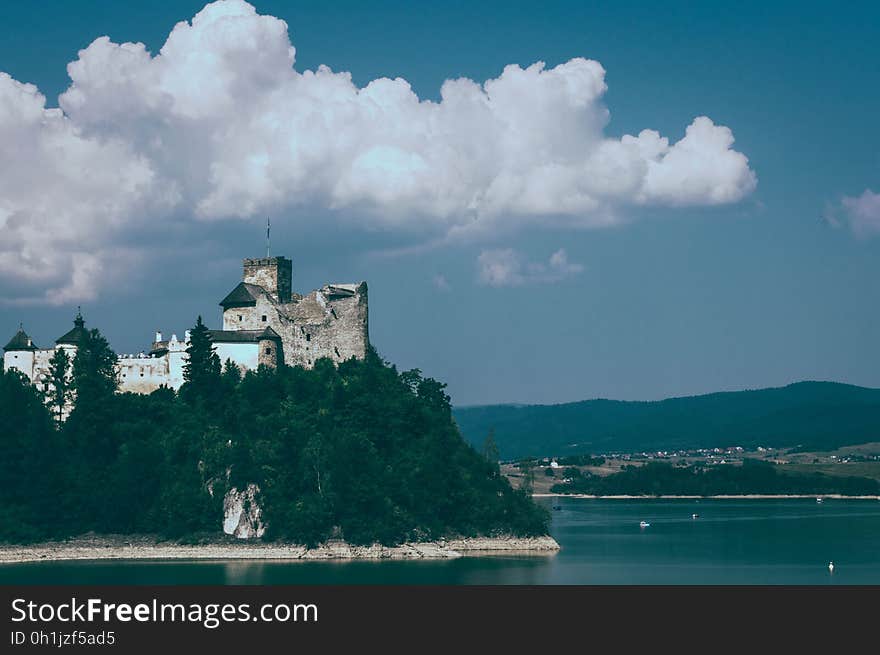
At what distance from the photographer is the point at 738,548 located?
92062mm

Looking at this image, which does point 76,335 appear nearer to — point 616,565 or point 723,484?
point 616,565

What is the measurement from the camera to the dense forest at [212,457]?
257ft

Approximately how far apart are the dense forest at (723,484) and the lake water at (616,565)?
66251 millimetres

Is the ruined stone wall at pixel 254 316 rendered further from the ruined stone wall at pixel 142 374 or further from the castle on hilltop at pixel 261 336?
the ruined stone wall at pixel 142 374

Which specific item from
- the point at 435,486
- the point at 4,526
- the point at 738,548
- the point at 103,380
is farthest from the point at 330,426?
the point at 738,548

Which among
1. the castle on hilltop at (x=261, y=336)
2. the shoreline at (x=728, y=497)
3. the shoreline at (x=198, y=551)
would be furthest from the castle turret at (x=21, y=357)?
the shoreline at (x=728, y=497)

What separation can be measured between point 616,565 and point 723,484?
374ft

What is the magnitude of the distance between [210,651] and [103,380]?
4352 centimetres

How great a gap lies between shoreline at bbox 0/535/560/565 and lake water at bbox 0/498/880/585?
1.56m

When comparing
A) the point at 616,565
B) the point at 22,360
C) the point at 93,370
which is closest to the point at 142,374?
the point at 93,370

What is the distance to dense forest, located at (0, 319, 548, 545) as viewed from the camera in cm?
7844

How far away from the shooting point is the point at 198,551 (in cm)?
7712

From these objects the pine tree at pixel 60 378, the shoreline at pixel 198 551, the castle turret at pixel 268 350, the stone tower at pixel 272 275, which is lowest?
the shoreline at pixel 198 551

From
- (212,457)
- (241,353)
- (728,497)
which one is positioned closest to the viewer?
(212,457)
